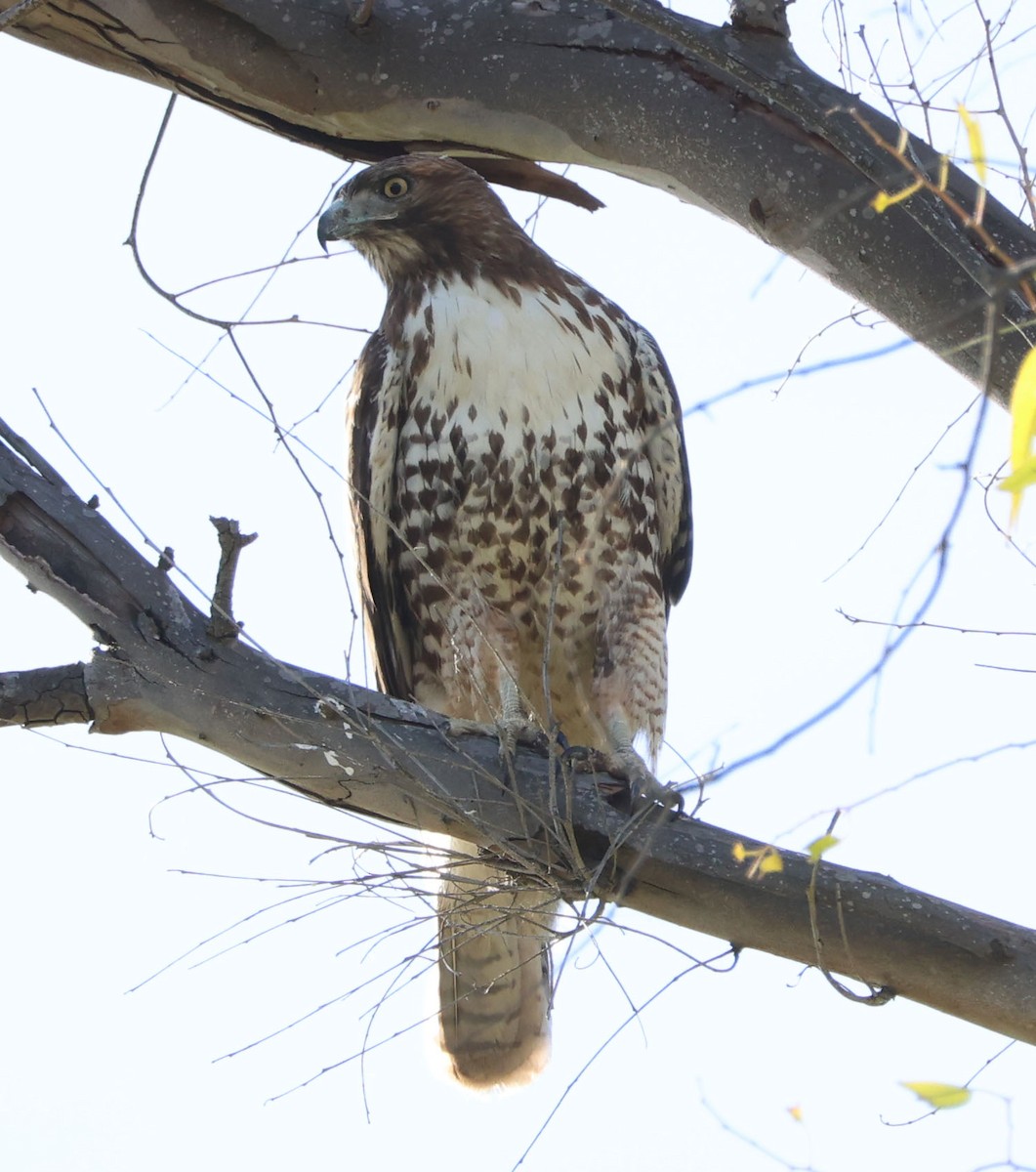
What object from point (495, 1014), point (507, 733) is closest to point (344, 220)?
point (507, 733)

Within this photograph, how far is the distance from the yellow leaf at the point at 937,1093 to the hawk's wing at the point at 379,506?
10.6 ft

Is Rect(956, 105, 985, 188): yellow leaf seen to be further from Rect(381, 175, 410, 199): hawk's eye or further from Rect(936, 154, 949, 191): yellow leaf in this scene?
Rect(381, 175, 410, 199): hawk's eye

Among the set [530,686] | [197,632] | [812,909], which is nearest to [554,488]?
[530,686]

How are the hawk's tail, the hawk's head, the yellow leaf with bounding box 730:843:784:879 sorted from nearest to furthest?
1. the yellow leaf with bounding box 730:843:784:879
2. the hawk's tail
3. the hawk's head

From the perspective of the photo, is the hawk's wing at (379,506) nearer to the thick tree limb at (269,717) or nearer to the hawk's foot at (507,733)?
the hawk's foot at (507,733)

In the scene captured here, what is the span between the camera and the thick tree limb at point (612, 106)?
9.24ft

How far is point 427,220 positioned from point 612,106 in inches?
63.0

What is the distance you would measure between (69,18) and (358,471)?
4.91 ft

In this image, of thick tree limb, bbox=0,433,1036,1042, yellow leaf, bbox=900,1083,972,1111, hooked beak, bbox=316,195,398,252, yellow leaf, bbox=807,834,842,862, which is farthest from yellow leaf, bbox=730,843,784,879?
hooked beak, bbox=316,195,398,252

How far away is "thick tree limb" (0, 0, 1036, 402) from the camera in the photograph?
9.24 feet

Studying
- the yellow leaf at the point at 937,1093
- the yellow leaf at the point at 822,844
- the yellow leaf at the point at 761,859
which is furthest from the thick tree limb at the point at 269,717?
the yellow leaf at the point at 937,1093

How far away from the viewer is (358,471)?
4.72 metres

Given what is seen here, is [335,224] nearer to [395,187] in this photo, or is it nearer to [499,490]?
[395,187]

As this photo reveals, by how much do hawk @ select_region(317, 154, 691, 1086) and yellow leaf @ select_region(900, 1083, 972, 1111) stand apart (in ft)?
8.53
